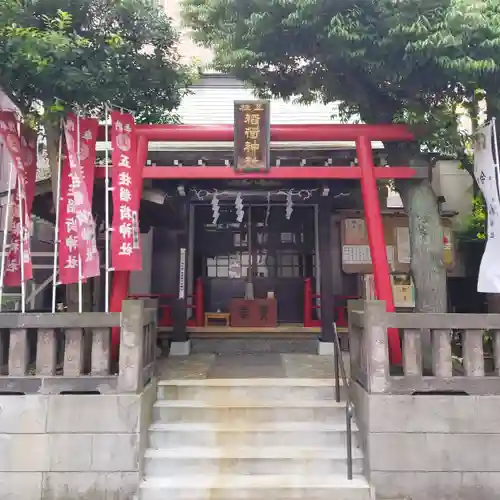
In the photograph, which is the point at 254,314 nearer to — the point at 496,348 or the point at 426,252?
the point at 426,252

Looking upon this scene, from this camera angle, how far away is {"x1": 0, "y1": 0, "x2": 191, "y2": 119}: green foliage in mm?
5863

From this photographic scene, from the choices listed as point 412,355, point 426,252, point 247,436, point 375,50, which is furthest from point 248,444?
point 375,50

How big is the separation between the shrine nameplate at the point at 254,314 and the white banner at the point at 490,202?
4869 millimetres

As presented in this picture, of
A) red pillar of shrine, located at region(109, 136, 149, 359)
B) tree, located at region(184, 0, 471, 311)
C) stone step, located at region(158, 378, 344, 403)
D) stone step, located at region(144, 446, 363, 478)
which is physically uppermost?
tree, located at region(184, 0, 471, 311)

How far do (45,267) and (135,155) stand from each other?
5.14 m

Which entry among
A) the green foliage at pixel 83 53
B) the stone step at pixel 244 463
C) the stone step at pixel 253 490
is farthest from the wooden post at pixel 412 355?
the green foliage at pixel 83 53

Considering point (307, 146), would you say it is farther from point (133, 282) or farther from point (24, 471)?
point (24, 471)

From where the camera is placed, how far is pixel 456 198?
11.9 metres

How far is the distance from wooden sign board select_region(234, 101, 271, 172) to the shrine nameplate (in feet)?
13.6

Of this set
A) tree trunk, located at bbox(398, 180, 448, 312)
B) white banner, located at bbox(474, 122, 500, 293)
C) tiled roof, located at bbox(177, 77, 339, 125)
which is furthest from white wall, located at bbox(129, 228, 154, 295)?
white banner, located at bbox(474, 122, 500, 293)

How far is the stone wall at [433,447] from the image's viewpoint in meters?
5.29

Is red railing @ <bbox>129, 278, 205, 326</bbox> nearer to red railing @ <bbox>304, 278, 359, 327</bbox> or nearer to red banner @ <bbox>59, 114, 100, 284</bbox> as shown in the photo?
red railing @ <bbox>304, 278, 359, 327</bbox>

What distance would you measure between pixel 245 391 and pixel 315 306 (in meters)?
4.27

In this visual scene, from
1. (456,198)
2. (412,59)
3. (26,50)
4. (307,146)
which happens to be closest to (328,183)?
(307,146)
